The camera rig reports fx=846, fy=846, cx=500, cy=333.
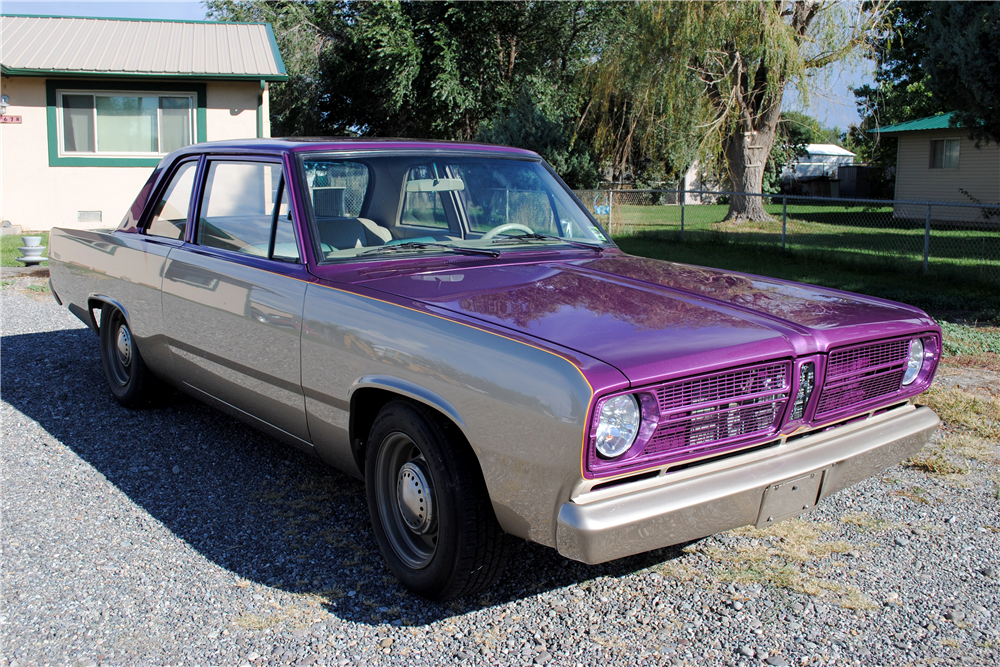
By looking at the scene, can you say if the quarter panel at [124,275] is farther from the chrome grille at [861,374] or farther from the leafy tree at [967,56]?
the leafy tree at [967,56]

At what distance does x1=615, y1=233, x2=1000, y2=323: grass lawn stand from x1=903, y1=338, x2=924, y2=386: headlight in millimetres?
5800

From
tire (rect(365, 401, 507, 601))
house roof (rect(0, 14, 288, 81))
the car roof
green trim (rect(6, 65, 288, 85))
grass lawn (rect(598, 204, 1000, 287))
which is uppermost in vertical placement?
house roof (rect(0, 14, 288, 81))

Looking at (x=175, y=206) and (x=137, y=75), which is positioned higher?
(x=137, y=75)

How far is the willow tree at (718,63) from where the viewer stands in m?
17.2

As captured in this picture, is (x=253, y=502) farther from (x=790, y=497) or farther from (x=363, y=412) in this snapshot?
(x=790, y=497)

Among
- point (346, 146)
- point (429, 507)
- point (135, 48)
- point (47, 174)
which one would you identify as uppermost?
point (135, 48)

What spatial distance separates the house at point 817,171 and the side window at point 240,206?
1375 inches

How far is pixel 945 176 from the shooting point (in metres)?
23.5

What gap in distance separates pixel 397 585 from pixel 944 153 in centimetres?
2480

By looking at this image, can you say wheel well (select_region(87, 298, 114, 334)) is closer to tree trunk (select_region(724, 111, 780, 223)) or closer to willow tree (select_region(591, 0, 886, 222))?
willow tree (select_region(591, 0, 886, 222))

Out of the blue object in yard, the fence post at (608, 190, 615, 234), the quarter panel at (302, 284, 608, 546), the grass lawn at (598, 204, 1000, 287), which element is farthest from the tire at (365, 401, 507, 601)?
the fence post at (608, 190, 615, 234)

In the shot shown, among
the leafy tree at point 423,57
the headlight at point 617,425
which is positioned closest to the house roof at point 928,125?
the leafy tree at point 423,57

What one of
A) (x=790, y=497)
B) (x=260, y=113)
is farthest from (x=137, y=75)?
(x=790, y=497)

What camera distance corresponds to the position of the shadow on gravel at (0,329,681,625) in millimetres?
3223
